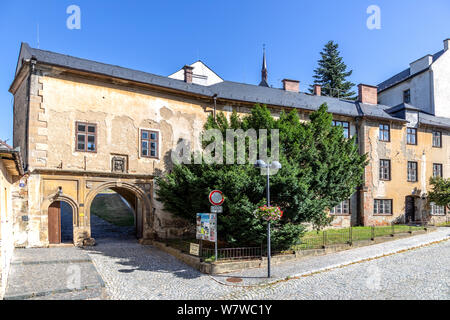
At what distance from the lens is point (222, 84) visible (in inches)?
918

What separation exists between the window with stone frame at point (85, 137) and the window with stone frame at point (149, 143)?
8.04 ft

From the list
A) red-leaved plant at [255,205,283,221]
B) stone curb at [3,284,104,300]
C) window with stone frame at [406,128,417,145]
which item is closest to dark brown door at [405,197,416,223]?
window with stone frame at [406,128,417,145]

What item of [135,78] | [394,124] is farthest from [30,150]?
[394,124]

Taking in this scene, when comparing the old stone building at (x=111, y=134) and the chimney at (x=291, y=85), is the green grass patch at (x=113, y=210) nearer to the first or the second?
the old stone building at (x=111, y=134)

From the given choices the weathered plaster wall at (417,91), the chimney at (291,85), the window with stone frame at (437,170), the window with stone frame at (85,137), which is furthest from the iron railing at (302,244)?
the weathered plaster wall at (417,91)

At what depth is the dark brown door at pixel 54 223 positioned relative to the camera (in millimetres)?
15594

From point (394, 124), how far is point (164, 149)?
17.4m

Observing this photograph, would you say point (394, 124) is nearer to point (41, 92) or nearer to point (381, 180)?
point (381, 180)

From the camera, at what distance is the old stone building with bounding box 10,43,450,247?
15328 millimetres

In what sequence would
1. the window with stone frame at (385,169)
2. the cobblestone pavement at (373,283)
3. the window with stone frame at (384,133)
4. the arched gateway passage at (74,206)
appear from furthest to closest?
1. the window with stone frame at (384,133)
2. the window with stone frame at (385,169)
3. the arched gateway passage at (74,206)
4. the cobblestone pavement at (373,283)

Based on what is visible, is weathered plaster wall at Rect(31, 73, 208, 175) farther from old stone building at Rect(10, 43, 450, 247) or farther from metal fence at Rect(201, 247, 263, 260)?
metal fence at Rect(201, 247, 263, 260)

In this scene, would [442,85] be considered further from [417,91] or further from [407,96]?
[407,96]

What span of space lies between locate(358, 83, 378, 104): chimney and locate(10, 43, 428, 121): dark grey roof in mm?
729

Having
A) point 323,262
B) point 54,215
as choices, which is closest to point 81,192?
point 54,215
